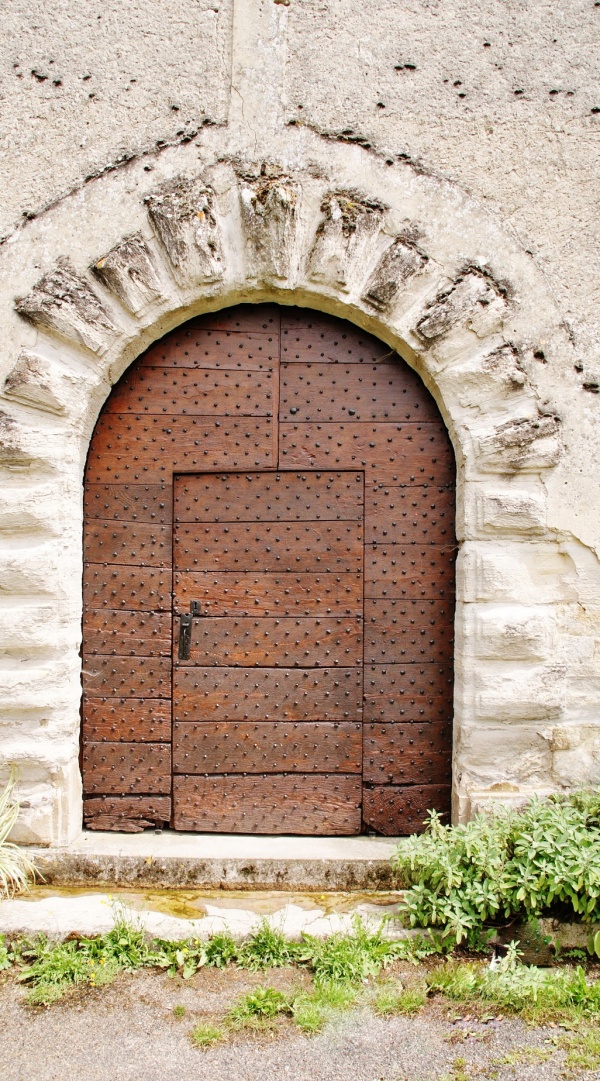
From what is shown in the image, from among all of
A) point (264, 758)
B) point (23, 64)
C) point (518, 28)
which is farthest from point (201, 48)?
point (264, 758)

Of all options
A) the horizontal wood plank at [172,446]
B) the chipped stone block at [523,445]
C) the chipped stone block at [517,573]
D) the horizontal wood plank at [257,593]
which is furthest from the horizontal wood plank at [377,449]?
the horizontal wood plank at [257,593]

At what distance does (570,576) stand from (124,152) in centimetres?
273

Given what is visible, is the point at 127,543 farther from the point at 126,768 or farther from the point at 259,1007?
the point at 259,1007

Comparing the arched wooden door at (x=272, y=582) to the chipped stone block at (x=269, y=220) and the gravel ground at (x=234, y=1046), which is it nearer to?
the chipped stone block at (x=269, y=220)

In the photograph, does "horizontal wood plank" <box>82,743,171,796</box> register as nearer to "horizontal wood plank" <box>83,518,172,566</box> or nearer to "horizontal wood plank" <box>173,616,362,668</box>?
"horizontal wood plank" <box>173,616,362,668</box>

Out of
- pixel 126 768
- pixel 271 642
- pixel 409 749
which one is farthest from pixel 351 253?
pixel 126 768

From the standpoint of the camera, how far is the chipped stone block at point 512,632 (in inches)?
120

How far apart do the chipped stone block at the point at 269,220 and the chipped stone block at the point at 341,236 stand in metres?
0.12

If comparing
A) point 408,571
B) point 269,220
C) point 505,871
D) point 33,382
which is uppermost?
point 269,220

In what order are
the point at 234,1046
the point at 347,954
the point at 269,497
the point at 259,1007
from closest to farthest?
the point at 234,1046 < the point at 259,1007 < the point at 347,954 < the point at 269,497

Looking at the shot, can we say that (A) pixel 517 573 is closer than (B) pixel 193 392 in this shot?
Yes

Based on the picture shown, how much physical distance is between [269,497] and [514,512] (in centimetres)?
109

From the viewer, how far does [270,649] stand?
3293mm

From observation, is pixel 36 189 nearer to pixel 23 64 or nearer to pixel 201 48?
pixel 23 64
